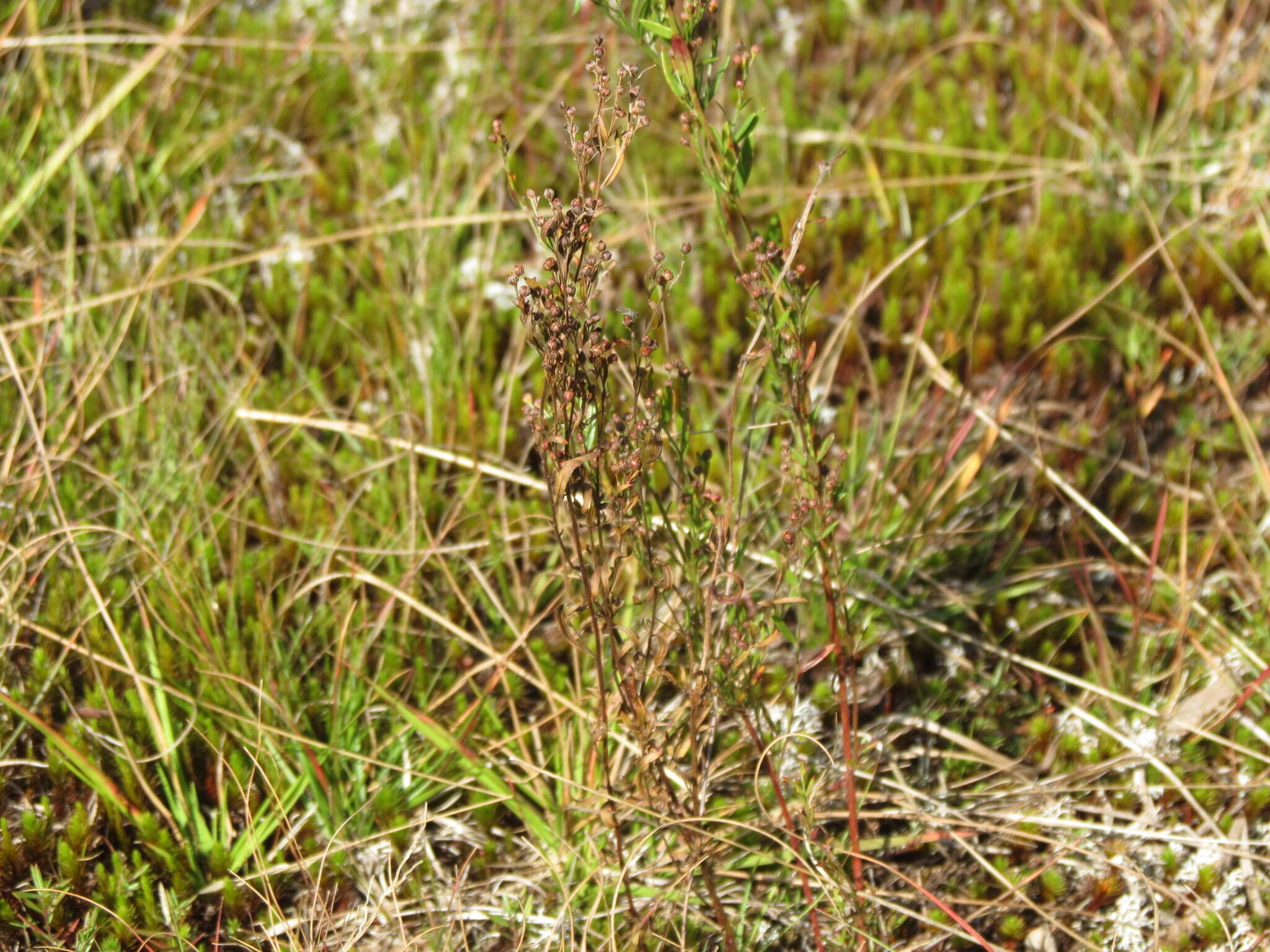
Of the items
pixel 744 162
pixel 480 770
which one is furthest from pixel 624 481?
pixel 480 770

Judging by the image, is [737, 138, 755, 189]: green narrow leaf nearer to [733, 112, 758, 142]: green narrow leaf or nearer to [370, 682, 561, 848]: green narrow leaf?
[733, 112, 758, 142]: green narrow leaf

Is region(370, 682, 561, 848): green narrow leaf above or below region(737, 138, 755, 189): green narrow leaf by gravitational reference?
below

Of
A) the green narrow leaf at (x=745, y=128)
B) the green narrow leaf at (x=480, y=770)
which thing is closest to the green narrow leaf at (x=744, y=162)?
the green narrow leaf at (x=745, y=128)

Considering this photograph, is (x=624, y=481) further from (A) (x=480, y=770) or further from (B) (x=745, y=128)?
(A) (x=480, y=770)

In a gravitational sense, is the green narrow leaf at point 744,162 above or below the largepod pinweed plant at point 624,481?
above

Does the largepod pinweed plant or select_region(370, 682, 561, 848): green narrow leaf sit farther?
select_region(370, 682, 561, 848): green narrow leaf

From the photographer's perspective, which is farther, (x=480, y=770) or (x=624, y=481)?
(x=480, y=770)

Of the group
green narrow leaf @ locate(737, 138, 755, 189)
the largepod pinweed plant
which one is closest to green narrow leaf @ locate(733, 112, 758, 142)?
green narrow leaf @ locate(737, 138, 755, 189)

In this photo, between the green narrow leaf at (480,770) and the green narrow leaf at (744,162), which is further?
the green narrow leaf at (480,770)

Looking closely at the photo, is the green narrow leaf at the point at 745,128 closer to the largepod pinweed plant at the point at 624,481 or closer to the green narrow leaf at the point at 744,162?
the green narrow leaf at the point at 744,162

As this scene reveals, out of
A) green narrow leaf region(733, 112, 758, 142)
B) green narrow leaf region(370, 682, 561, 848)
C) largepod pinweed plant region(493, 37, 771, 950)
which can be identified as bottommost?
green narrow leaf region(370, 682, 561, 848)

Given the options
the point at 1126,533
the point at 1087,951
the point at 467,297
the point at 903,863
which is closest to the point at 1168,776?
the point at 1087,951
